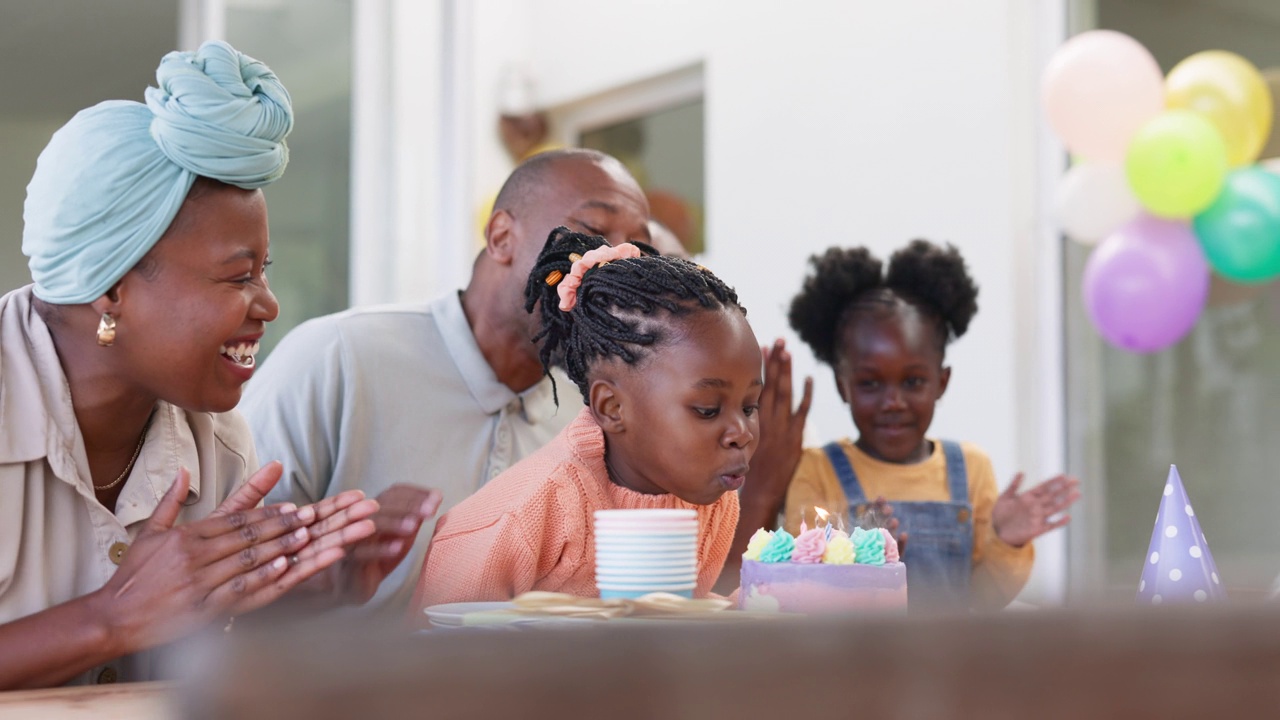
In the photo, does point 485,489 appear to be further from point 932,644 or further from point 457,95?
point 457,95

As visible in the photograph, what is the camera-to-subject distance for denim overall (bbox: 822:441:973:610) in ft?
8.69

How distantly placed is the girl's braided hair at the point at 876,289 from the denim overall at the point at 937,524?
0.37 metres

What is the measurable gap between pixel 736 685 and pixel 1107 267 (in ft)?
10.4

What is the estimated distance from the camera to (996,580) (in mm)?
2703

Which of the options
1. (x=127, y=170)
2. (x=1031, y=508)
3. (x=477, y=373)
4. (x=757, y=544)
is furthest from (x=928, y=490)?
(x=127, y=170)

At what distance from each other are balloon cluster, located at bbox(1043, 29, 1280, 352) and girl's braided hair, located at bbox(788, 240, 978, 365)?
413 millimetres

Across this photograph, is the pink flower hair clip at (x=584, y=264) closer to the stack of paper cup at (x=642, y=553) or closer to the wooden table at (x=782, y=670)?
the stack of paper cup at (x=642, y=553)

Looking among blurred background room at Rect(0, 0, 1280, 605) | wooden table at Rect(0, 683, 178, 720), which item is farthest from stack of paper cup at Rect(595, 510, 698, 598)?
blurred background room at Rect(0, 0, 1280, 605)

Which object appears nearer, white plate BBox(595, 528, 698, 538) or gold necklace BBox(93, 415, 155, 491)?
white plate BBox(595, 528, 698, 538)

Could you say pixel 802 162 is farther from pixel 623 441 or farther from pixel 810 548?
pixel 810 548

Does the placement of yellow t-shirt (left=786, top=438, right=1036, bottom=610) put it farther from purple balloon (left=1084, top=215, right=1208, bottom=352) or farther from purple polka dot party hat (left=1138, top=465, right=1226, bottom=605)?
purple polka dot party hat (left=1138, top=465, right=1226, bottom=605)

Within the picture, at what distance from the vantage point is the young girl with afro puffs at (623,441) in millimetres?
1667

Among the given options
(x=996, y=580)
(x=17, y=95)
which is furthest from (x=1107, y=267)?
(x=17, y=95)

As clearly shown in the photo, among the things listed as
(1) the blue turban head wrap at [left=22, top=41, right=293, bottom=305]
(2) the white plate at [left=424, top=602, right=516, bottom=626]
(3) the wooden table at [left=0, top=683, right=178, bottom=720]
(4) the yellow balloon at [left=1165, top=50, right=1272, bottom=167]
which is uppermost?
(4) the yellow balloon at [left=1165, top=50, right=1272, bottom=167]
